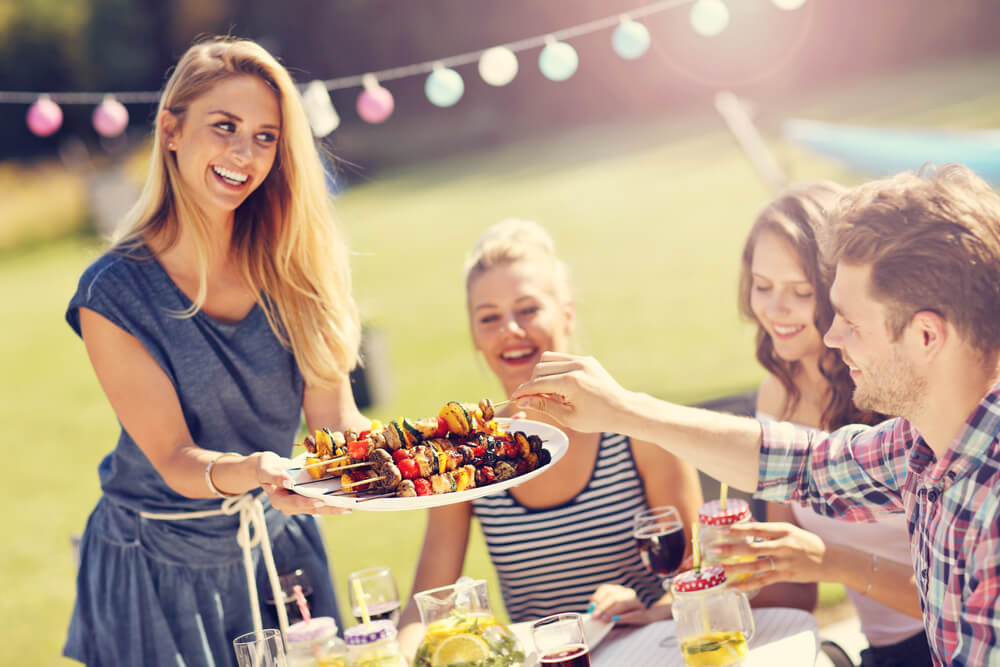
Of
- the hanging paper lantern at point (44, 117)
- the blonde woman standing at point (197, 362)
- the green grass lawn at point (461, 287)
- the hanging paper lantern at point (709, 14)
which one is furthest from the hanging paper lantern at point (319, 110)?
the hanging paper lantern at point (709, 14)

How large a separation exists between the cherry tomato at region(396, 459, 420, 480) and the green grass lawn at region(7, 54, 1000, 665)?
4.44 ft

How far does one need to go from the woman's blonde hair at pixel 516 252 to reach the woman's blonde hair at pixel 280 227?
400 millimetres

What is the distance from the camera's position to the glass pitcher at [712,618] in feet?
6.40

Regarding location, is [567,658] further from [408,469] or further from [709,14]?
[709,14]

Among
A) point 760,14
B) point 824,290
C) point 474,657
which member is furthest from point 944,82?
point 474,657

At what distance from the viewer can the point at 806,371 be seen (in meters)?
2.90

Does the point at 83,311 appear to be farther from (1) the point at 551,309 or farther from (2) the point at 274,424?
(1) the point at 551,309

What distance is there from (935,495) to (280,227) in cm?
182

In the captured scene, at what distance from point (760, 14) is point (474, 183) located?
8253mm

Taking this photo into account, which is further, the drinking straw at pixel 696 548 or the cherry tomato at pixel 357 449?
the cherry tomato at pixel 357 449

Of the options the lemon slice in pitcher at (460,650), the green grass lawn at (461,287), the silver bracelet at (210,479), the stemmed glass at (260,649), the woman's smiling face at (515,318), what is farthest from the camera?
the green grass lawn at (461,287)

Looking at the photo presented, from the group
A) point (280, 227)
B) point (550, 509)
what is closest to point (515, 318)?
point (550, 509)

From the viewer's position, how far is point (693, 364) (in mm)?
10852

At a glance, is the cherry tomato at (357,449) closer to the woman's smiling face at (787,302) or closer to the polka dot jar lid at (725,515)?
the polka dot jar lid at (725,515)
